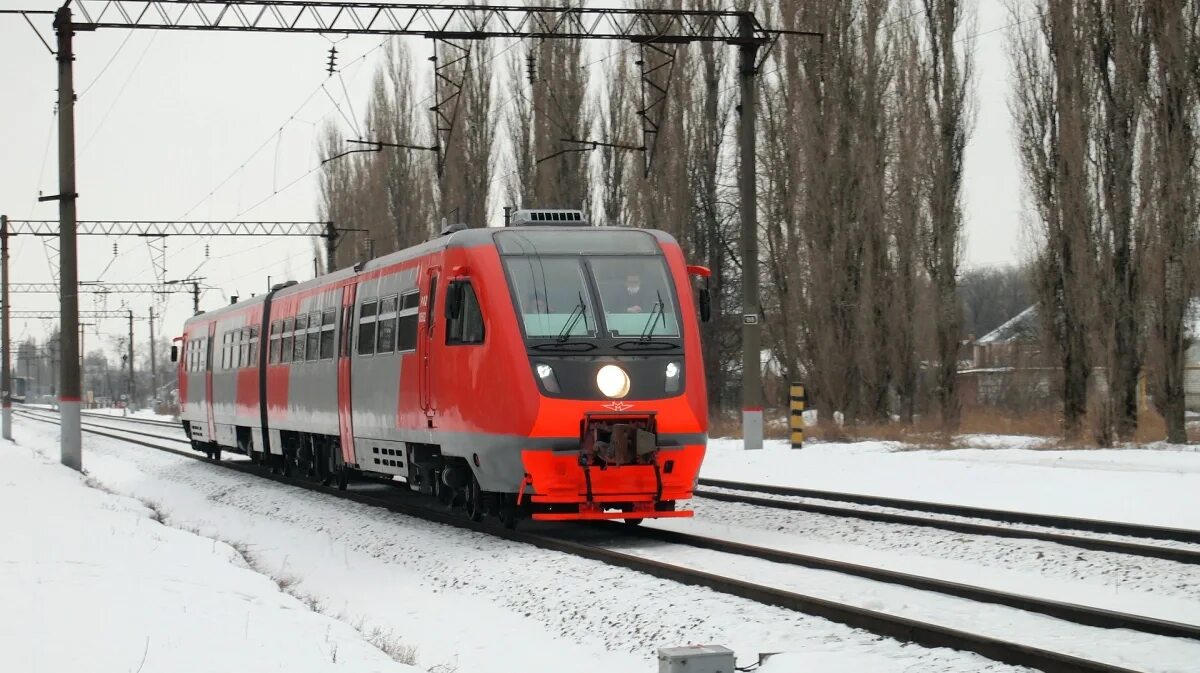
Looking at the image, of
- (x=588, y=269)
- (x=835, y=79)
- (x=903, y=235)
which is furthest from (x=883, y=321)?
(x=588, y=269)

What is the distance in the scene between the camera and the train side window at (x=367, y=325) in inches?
714

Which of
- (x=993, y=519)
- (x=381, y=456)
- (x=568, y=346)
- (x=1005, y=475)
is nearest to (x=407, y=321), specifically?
(x=381, y=456)

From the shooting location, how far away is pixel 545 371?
13531mm

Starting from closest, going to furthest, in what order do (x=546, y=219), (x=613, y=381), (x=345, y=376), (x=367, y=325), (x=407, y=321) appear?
(x=613, y=381), (x=546, y=219), (x=407, y=321), (x=367, y=325), (x=345, y=376)

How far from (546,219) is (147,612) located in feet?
25.1

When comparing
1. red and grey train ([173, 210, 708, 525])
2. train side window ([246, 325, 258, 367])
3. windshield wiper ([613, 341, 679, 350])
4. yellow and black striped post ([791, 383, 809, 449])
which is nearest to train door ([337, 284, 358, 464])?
red and grey train ([173, 210, 708, 525])

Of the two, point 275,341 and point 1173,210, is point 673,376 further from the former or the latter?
point 1173,210

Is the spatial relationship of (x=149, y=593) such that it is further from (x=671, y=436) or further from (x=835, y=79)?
(x=835, y=79)

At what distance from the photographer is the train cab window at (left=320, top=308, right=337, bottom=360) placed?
20.3m

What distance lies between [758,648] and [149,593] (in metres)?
4.23

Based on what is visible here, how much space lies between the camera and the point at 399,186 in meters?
53.7

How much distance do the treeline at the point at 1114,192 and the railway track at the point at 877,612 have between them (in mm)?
13794

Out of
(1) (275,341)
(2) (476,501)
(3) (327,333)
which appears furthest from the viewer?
(1) (275,341)

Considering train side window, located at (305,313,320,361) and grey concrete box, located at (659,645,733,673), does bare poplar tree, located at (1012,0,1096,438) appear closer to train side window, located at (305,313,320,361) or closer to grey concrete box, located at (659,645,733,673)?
train side window, located at (305,313,320,361)
